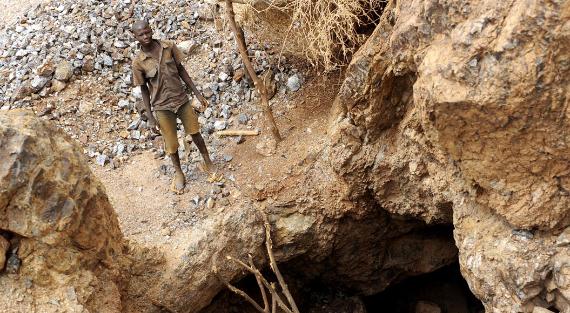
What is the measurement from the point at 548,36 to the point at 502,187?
1.22 metres

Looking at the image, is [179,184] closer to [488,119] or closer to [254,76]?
[254,76]

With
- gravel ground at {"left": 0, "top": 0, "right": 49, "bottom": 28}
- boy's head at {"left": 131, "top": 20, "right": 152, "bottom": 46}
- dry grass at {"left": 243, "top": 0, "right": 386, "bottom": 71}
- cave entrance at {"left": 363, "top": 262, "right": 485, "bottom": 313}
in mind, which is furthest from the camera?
gravel ground at {"left": 0, "top": 0, "right": 49, "bottom": 28}

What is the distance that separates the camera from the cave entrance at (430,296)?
25.1 ft

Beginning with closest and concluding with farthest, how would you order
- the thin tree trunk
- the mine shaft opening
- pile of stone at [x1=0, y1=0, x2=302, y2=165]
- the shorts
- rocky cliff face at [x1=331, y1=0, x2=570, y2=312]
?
rocky cliff face at [x1=331, y1=0, x2=570, y2=312] < the shorts < the thin tree trunk < the mine shaft opening < pile of stone at [x1=0, y1=0, x2=302, y2=165]

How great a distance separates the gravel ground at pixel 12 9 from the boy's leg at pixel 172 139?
350cm

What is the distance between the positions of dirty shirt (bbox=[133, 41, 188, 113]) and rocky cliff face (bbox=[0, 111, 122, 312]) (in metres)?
1.14

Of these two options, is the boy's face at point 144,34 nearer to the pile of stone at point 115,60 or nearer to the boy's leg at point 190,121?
the boy's leg at point 190,121

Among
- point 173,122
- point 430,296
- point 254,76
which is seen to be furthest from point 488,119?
point 430,296

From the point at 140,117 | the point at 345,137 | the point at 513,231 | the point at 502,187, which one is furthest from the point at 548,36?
the point at 140,117

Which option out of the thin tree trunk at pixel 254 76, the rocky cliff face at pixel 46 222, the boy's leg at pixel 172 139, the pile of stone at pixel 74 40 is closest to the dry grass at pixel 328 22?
the thin tree trunk at pixel 254 76

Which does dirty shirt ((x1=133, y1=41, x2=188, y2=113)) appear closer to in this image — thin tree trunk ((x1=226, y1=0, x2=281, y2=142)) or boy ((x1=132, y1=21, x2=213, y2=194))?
boy ((x1=132, y1=21, x2=213, y2=194))

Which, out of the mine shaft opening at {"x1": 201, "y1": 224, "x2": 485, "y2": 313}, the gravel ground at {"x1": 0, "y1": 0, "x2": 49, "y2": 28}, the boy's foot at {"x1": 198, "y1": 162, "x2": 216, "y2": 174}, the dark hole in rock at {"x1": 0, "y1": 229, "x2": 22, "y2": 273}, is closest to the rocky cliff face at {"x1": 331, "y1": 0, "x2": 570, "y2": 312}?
the boy's foot at {"x1": 198, "y1": 162, "x2": 216, "y2": 174}

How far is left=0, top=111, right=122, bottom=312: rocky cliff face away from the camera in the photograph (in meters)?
4.16

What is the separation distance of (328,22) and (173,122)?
1.73 meters
